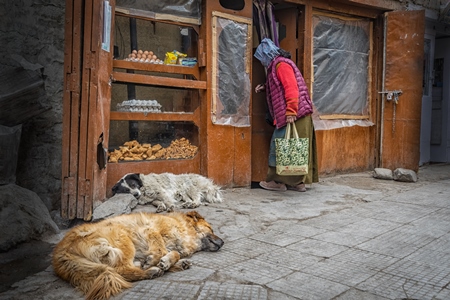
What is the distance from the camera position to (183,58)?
6535 millimetres

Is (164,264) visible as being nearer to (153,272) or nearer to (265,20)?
(153,272)

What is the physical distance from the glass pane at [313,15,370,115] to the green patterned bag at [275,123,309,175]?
1.88m

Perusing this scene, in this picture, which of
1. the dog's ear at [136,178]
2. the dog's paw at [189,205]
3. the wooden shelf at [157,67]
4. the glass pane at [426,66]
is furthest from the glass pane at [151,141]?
the glass pane at [426,66]

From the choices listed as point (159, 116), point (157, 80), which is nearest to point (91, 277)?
point (159, 116)

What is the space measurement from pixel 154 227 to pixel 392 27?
23.7 feet

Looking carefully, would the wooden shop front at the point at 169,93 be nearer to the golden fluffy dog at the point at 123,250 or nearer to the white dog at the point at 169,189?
the white dog at the point at 169,189

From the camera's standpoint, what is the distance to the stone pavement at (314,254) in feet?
9.72

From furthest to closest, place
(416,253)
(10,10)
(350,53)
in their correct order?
1. (350,53)
2. (10,10)
3. (416,253)

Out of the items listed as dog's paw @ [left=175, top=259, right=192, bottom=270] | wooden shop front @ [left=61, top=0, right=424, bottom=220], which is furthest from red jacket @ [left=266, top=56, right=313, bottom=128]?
dog's paw @ [left=175, top=259, right=192, bottom=270]

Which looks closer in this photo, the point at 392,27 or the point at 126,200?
the point at 126,200

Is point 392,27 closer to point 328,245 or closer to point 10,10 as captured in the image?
point 328,245

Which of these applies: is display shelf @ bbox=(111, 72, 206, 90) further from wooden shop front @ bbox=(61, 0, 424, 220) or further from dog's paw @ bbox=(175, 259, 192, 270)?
dog's paw @ bbox=(175, 259, 192, 270)

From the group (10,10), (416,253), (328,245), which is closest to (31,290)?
(328,245)

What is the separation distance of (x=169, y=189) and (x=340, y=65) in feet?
15.5
